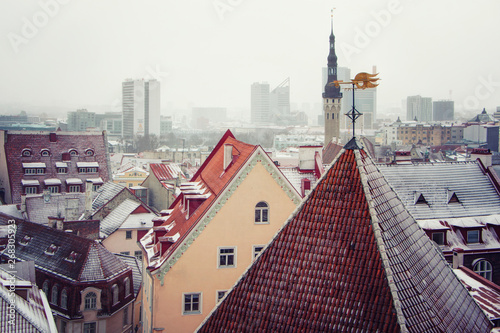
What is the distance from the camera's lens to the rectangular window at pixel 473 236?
32.6 m

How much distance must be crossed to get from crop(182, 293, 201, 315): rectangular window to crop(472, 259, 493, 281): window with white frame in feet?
56.3

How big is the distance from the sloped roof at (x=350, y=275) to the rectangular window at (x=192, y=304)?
1102cm

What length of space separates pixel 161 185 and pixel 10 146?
15505 millimetres

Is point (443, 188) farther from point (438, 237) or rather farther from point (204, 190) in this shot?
point (204, 190)

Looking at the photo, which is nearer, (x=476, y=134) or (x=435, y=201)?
(x=435, y=201)

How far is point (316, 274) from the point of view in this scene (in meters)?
11.6

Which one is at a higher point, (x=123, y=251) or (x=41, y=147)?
(x=41, y=147)

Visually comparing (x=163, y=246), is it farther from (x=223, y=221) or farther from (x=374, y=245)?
(x=374, y=245)

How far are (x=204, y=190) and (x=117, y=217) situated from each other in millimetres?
19910

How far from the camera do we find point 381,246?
10.9 m

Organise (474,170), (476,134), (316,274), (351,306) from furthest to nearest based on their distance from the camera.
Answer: (476,134)
(474,170)
(316,274)
(351,306)

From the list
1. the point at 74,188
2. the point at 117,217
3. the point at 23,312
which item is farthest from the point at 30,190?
the point at 23,312

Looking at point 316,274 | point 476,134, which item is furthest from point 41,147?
point 476,134

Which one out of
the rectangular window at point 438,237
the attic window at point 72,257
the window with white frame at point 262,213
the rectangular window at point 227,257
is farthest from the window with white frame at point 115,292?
the rectangular window at point 438,237
